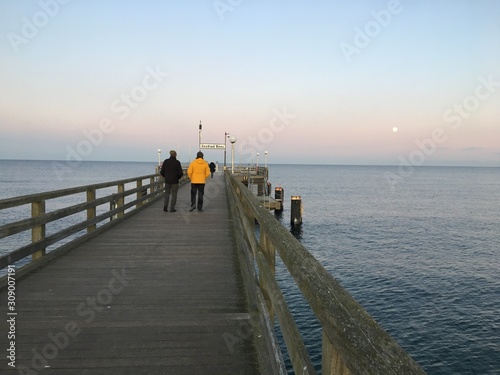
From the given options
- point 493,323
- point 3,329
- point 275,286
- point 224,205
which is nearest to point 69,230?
point 3,329

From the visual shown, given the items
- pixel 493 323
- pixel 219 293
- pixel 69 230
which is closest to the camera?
pixel 219 293

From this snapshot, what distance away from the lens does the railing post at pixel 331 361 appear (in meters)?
1.41

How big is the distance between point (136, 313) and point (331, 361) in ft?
10.4

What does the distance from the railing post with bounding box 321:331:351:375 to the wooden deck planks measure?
1618 millimetres

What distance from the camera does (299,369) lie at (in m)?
1.94

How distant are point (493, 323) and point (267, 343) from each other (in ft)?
45.9

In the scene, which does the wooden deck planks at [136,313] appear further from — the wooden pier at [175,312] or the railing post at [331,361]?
the railing post at [331,361]

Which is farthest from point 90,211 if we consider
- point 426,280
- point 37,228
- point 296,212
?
point 296,212

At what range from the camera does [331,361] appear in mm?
1494

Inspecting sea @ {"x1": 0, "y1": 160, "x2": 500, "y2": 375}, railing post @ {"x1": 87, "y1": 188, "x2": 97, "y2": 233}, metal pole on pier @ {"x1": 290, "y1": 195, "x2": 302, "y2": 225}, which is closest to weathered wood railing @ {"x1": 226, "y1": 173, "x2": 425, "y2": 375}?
railing post @ {"x1": 87, "y1": 188, "x2": 97, "y2": 233}

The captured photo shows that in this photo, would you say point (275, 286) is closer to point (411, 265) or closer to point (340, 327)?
point (340, 327)

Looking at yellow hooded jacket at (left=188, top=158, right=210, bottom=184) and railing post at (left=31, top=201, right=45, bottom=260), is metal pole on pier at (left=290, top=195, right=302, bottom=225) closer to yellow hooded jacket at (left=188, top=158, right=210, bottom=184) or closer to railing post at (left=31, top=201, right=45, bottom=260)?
yellow hooded jacket at (left=188, top=158, right=210, bottom=184)

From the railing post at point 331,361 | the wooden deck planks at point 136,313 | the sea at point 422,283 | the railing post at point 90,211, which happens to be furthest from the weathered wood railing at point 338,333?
the sea at point 422,283

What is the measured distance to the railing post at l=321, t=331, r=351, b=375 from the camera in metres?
1.41
